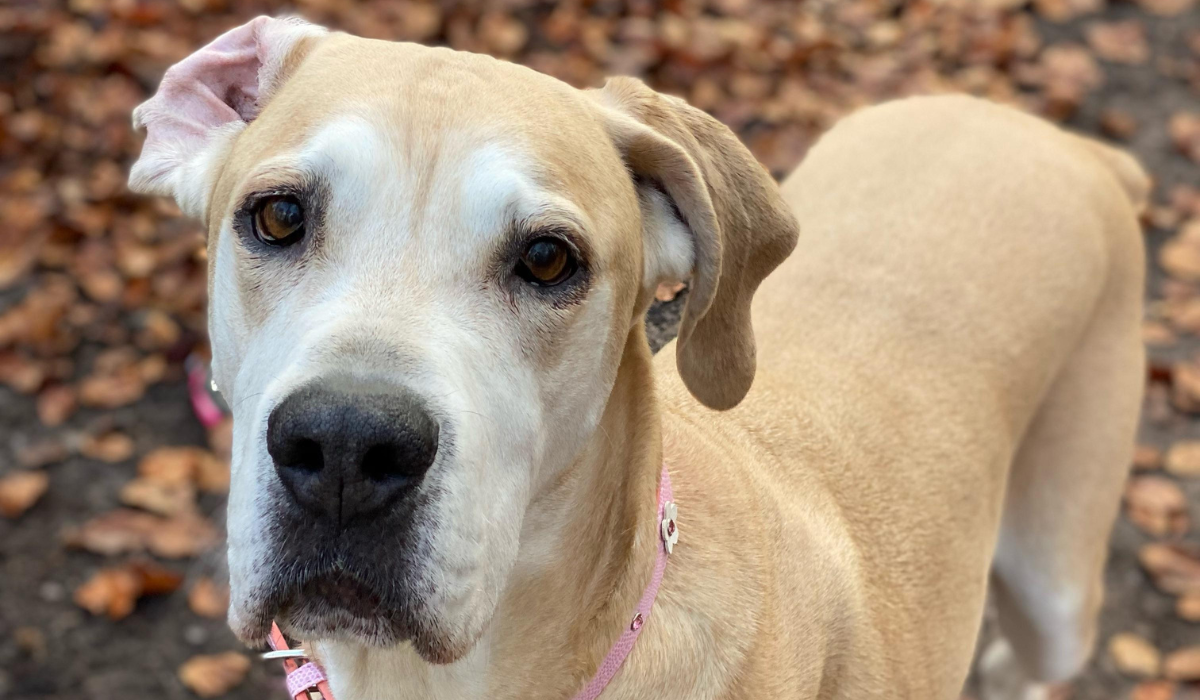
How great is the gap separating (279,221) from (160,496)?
111 inches

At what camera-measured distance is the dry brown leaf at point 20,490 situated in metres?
4.21

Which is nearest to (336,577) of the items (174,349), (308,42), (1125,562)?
(308,42)

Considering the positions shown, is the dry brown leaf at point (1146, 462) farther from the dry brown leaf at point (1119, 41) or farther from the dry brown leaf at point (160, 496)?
the dry brown leaf at point (160, 496)

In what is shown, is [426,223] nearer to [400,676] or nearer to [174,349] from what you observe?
[400,676]

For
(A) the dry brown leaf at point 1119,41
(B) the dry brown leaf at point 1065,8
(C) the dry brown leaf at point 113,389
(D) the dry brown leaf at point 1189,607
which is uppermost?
(B) the dry brown leaf at point 1065,8

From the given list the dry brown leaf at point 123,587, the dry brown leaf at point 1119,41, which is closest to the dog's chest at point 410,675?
the dry brown leaf at point 123,587

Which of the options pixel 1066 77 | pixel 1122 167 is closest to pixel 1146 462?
pixel 1122 167

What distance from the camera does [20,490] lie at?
4.25 metres

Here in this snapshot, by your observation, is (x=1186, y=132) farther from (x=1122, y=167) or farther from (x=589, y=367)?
(x=589, y=367)

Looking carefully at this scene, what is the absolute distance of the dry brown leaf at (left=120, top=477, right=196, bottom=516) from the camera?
4.27 m

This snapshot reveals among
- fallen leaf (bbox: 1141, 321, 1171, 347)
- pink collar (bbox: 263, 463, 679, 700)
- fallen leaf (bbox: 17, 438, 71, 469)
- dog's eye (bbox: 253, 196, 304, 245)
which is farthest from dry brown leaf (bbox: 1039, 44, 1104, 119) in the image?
dog's eye (bbox: 253, 196, 304, 245)

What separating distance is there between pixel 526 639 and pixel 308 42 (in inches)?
46.3

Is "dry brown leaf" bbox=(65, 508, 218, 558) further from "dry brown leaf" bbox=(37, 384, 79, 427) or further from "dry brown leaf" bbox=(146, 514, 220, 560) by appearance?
"dry brown leaf" bbox=(37, 384, 79, 427)

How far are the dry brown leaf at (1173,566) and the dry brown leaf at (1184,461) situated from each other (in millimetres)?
380
